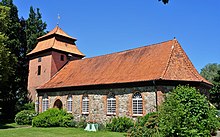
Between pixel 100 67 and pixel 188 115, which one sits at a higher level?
pixel 100 67

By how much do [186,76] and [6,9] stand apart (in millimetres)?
22760

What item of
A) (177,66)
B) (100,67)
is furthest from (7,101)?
(177,66)

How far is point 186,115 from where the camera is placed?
11.9 meters

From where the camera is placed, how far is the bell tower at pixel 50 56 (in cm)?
3002

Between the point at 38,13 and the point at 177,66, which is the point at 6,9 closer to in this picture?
the point at 38,13

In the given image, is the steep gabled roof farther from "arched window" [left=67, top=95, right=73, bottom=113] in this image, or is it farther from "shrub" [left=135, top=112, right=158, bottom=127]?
"shrub" [left=135, top=112, right=158, bottom=127]

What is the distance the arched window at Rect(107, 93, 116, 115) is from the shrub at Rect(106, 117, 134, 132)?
118 cm

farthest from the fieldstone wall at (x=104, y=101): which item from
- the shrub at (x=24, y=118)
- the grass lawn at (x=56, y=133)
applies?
the grass lawn at (x=56, y=133)

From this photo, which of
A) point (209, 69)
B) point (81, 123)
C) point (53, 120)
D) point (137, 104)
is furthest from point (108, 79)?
point (209, 69)

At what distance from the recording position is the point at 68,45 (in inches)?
1278

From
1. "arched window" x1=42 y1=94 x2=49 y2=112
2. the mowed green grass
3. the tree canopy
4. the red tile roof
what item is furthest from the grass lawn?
the tree canopy

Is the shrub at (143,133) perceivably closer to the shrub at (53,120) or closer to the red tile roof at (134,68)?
the red tile roof at (134,68)

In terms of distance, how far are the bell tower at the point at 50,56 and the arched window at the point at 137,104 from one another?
13353 millimetres

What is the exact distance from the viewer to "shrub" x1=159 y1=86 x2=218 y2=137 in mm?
11479
